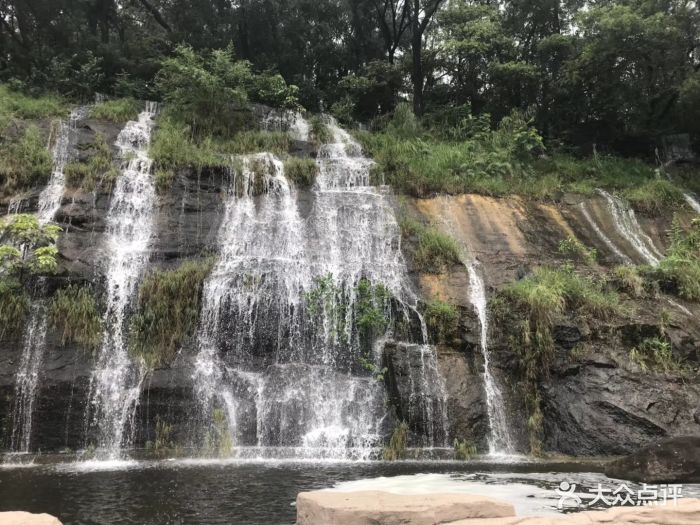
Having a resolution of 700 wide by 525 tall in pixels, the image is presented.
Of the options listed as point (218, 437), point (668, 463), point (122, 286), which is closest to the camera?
point (668, 463)

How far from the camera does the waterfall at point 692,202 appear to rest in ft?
58.5

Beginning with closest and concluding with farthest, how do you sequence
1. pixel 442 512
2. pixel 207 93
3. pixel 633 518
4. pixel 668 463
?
pixel 633 518
pixel 442 512
pixel 668 463
pixel 207 93

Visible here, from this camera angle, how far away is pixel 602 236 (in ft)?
53.3

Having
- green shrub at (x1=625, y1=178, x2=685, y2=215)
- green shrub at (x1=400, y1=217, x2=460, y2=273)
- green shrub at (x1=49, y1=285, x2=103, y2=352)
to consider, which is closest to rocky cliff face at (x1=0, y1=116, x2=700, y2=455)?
green shrub at (x1=49, y1=285, x2=103, y2=352)

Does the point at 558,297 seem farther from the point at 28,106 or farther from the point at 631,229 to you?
the point at 28,106

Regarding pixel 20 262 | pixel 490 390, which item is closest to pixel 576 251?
pixel 490 390

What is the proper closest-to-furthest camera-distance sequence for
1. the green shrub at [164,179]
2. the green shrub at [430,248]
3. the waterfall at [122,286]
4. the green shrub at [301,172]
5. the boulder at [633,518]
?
1. the boulder at [633,518]
2. the waterfall at [122,286]
3. the green shrub at [430,248]
4. the green shrub at [164,179]
5. the green shrub at [301,172]

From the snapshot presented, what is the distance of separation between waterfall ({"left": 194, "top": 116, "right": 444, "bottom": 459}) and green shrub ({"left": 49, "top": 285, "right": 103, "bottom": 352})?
7.11ft

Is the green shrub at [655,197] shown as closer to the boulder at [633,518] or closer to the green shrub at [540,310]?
the green shrub at [540,310]

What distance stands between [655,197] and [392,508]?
17063 mm

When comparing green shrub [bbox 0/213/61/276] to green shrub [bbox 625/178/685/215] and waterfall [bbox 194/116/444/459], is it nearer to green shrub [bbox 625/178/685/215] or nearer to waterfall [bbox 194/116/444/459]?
waterfall [bbox 194/116/444/459]

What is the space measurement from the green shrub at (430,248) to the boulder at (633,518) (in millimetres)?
10016

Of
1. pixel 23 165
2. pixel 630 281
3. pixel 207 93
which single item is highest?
pixel 207 93

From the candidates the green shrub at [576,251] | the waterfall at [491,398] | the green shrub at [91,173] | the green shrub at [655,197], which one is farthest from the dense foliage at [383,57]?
the waterfall at [491,398]
